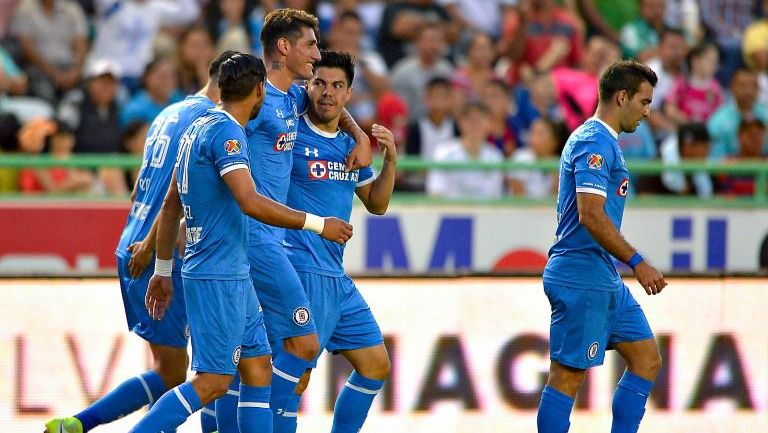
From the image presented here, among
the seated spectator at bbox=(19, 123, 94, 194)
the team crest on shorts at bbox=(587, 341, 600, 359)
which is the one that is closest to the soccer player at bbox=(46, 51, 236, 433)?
the team crest on shorts at bbox=(587, 341, 600, 359)

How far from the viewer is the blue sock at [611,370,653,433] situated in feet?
25.3

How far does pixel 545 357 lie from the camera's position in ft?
30.0

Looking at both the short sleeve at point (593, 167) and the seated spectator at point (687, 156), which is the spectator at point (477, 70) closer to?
the seated spectator at point (687, 156)

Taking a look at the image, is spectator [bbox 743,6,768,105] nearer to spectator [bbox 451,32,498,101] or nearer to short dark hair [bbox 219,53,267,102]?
spectator [bbox 451,32,498,101]

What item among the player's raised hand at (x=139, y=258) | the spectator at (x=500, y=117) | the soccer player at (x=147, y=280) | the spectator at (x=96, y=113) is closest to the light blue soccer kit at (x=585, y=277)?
the soccer player at (x=147, y=280)

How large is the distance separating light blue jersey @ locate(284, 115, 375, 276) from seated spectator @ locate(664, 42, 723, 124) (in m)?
6.71

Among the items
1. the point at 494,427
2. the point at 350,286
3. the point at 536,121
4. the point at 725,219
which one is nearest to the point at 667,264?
the point at 725,219

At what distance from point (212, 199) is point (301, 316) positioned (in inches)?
35.0

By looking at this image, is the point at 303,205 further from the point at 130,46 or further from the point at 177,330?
the point at 130,46

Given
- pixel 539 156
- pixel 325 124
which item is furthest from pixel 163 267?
pixel 539 156

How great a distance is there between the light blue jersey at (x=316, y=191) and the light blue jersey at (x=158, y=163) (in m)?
0.60

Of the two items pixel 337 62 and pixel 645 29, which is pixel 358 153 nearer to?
pixel 337 62

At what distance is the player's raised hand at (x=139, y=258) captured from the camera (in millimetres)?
7395

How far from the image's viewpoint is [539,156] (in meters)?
12.1
